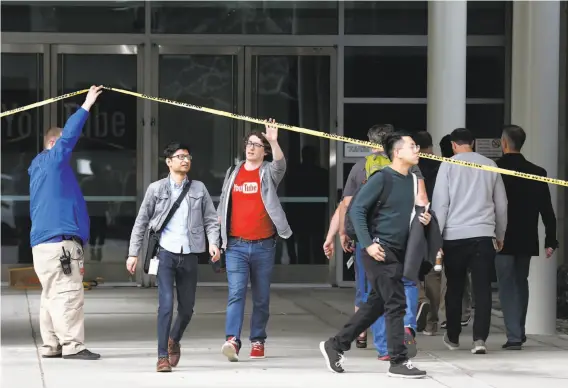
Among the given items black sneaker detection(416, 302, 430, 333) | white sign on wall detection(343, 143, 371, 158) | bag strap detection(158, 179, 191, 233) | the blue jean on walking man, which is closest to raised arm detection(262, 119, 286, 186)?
bag strap detection(158, 179, 191, 233)

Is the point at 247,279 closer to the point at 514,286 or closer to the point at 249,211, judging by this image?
the point at 249,211

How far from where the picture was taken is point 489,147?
16938 millimetres

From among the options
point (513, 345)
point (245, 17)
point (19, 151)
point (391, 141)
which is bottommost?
point (513, 345)

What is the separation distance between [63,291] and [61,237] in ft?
1.36

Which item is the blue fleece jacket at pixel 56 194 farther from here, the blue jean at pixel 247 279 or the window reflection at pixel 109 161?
the window reflection at pixel 109 161

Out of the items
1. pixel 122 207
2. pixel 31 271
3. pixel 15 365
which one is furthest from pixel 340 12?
pixel 15 365

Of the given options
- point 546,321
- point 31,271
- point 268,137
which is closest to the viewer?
point 268,137

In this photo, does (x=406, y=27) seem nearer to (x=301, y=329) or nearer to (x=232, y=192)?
(x=301, y=329)

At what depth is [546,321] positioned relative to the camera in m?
12.1

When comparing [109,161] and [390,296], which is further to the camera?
[109,161]

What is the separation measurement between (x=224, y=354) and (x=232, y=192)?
1.24 m

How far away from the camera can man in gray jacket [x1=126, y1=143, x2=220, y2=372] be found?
9438mm

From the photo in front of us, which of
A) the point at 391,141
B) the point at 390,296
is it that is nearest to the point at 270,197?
the point at 391,141

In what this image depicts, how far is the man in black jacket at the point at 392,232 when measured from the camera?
905cm
